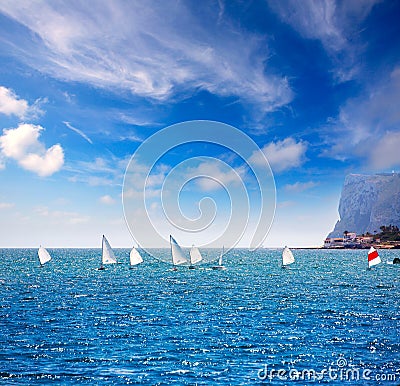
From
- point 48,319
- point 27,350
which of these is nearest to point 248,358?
point 27,350

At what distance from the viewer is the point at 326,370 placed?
1289 inches

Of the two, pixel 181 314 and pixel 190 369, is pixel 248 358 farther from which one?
pixel 181 314

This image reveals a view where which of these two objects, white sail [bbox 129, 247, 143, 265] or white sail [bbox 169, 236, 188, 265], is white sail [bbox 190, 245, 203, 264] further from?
white sail [bbox 129, 247, 143, 265]

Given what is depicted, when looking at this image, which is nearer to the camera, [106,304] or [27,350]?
[27,350]

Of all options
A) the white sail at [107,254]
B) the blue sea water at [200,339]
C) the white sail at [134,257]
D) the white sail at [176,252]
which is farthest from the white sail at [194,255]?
the blue sea water at [200,339]

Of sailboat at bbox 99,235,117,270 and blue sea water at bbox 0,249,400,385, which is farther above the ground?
sailboat at bbox 99,235,117,270

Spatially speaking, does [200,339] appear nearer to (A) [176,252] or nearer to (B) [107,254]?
(A) [176,252]

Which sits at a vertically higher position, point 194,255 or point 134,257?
point 194,255

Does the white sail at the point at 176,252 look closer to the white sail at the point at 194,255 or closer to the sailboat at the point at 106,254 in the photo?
the white sail at the point at 194,255

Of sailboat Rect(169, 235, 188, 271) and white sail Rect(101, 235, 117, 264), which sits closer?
sailboat Rect(169, 235, 188, 271)

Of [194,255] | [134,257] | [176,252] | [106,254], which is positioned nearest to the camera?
[176,252]

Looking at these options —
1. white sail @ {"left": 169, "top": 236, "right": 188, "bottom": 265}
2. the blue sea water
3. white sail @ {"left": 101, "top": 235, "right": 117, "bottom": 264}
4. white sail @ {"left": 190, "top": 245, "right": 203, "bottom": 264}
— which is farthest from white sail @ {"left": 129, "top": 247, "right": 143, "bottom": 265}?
the blue sea water

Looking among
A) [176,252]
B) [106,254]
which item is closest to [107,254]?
[106,254]

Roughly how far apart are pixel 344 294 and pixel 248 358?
4768cm
